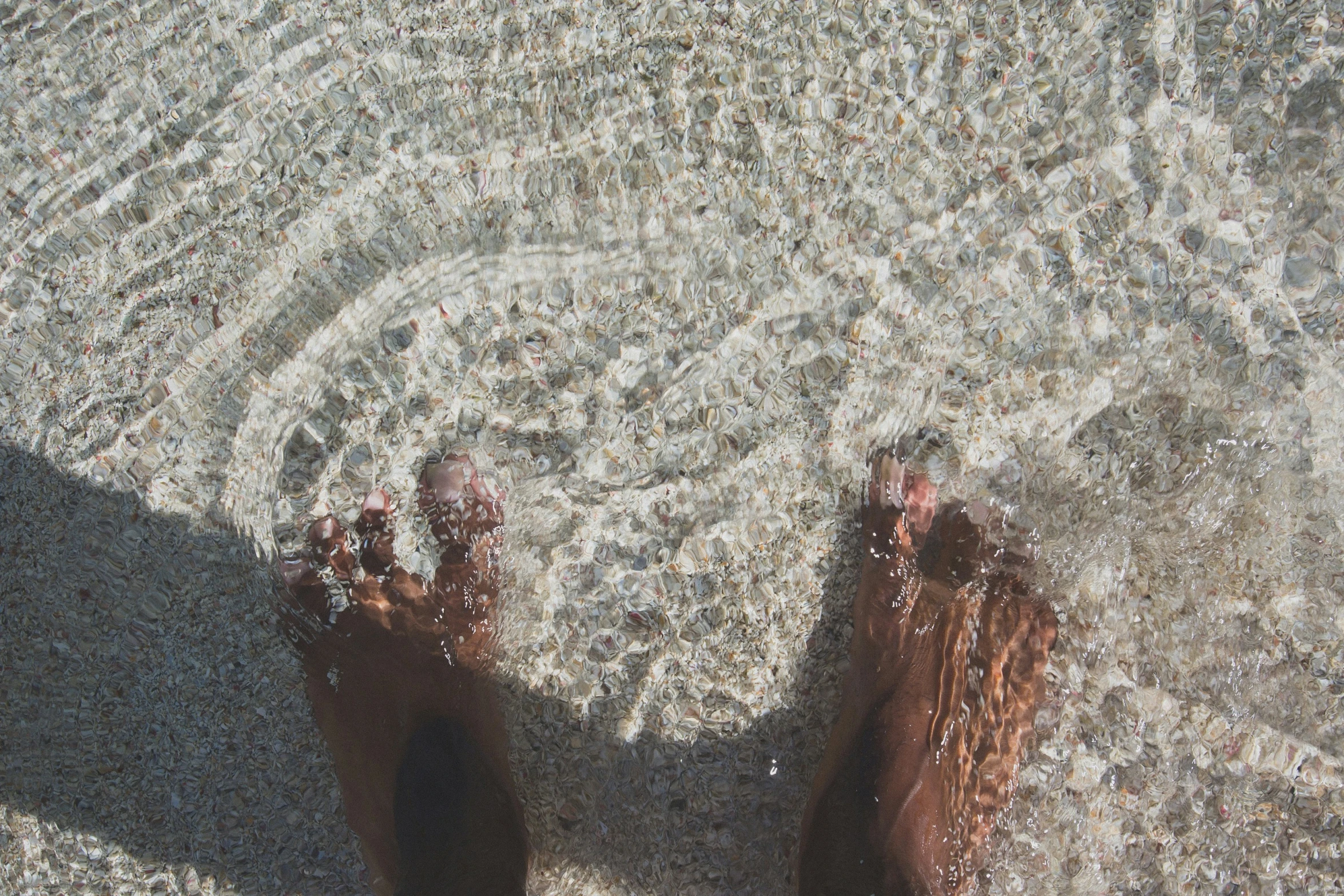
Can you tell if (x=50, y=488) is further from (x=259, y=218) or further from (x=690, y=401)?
(x=690, y=401)

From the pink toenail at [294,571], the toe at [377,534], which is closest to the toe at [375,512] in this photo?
the toe at [377,534]

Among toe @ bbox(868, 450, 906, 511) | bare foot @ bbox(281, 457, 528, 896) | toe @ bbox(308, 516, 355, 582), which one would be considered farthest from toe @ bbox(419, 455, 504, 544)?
toe @ bbox(868, 450, 906, 511)

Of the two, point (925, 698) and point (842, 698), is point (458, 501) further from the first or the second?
point (925, 698)

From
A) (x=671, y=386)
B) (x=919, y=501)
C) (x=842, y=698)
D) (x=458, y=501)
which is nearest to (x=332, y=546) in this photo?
(x=458, y=501)

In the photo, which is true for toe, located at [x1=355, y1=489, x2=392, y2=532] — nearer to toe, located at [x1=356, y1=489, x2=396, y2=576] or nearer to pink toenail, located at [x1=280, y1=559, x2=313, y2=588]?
toe, located at [x1=356, y1=489, x2=396, y2=576]

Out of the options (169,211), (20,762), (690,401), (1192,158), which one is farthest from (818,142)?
(20,762)
